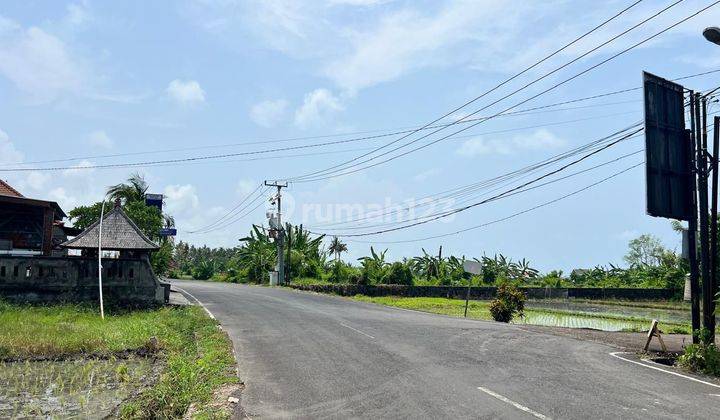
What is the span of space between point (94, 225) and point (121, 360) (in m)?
15.6

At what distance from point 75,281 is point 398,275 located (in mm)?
33068

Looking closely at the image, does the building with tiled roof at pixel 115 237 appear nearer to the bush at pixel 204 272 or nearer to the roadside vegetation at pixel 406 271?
the roadside vegetation at pixel 406 271

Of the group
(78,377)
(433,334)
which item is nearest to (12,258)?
(78,377)

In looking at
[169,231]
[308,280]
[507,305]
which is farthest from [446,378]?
[308,280]

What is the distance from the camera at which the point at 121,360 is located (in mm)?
14656

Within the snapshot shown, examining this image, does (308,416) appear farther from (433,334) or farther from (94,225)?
(94,225)

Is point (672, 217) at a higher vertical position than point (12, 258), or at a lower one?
higher

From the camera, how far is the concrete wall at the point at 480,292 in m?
49.1

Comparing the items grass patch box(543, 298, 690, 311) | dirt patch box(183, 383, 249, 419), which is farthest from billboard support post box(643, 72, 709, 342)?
grass patch box(543, 298, 690, 311)

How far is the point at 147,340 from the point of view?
16.6 meters

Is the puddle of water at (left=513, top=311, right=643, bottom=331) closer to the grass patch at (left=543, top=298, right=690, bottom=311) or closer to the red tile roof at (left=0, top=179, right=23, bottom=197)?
the grass patch at (left=543, top=298, right=690, bottom=311)

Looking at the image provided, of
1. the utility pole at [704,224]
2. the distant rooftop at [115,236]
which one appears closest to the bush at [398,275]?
the distant rooftop at [115,236]

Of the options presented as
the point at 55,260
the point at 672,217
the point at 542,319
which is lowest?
the point at 542,319

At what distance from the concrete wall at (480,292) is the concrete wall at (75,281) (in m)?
21.8
